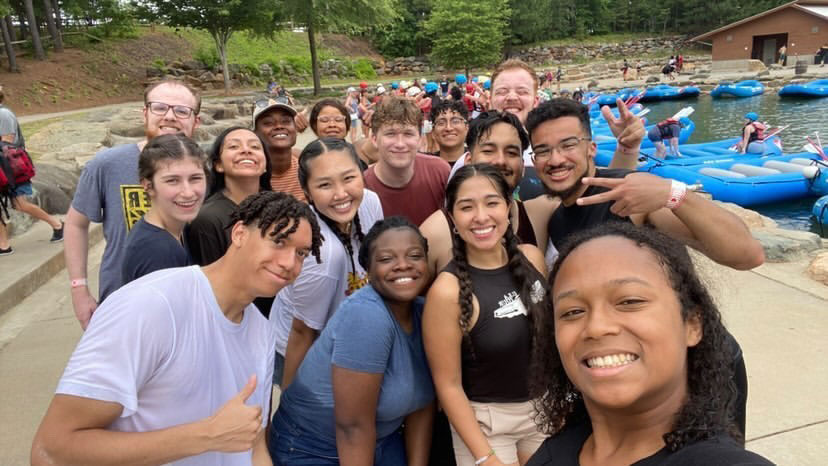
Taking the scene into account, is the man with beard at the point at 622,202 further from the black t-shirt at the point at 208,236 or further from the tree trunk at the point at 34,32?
the tree trunk at the point at 34,32

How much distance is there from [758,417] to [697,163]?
11287 mm

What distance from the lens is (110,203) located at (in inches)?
119

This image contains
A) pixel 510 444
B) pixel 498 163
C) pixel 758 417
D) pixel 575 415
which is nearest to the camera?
pixel 575 415

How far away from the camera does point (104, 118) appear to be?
14.1 meters

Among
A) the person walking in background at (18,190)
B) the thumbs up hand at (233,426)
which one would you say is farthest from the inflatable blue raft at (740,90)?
the thumbs up hand at (233,426)

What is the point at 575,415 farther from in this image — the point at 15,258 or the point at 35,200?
the point at 35,200

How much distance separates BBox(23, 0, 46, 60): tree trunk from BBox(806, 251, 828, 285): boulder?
28132 millimetres

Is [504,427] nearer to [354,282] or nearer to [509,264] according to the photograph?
[509,264]

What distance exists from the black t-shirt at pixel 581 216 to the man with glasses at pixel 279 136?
191 centimetres

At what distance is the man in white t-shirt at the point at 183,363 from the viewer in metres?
1.40

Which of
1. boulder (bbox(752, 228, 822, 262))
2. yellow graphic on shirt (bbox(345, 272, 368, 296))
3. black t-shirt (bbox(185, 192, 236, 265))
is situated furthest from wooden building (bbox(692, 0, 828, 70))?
black t-shirt (bbox(185, 192, 236, 265))

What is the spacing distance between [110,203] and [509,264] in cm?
230

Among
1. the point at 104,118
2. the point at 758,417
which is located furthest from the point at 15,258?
the point at 104,118

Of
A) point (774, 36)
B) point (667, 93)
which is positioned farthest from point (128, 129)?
point (774, 36)
